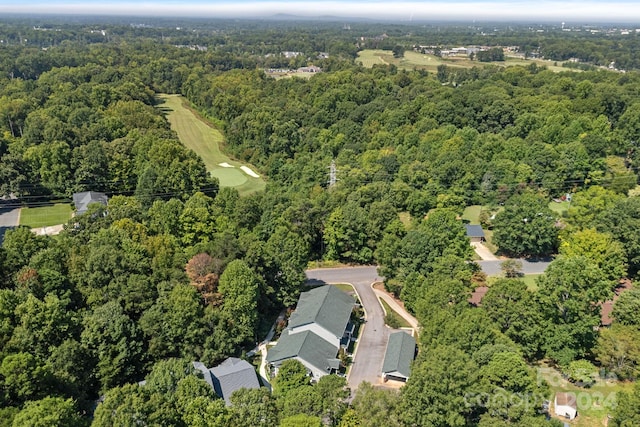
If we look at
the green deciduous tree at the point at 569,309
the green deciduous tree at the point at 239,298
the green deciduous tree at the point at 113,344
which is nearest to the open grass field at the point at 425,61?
the green deciduous tree at the point at 569,309

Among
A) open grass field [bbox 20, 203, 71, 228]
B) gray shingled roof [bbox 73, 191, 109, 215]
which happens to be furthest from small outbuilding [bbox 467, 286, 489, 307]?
open grass field [bbox 20, 203, 71, 228]

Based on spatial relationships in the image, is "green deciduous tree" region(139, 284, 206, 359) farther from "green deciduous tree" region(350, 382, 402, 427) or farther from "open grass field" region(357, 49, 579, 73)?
"open grass field" region(357, 49, 579, 73)

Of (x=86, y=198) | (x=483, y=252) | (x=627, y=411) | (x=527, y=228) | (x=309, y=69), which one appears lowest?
(x=483, y=252)

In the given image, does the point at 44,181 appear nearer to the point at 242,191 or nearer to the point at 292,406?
the point at 242,191

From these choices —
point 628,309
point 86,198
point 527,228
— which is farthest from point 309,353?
point 86,198

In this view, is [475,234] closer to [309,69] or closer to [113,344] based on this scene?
[113,344]
